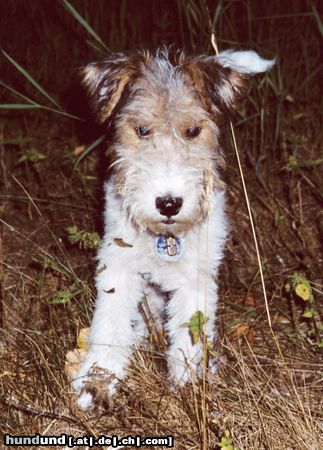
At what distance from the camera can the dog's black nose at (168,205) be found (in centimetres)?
322

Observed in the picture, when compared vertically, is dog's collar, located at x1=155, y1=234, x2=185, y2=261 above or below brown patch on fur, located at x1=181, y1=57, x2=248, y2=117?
below

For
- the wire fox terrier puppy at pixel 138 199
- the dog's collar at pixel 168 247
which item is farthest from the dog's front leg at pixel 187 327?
the dog's collar at pixel 168 247

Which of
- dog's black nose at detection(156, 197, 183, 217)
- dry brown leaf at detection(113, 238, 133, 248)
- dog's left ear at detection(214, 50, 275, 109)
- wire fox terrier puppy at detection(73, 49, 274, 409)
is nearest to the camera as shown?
dog's black nose at detection(156, 197, 183, 217)

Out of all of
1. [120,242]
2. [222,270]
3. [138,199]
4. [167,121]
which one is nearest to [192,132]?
[167,121]

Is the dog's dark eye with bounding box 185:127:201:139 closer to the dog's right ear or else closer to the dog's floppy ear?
the dog's floppy ear

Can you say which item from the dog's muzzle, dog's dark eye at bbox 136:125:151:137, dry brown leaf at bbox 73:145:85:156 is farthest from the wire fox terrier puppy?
dry brown leaf at bbox 73:145:85:156

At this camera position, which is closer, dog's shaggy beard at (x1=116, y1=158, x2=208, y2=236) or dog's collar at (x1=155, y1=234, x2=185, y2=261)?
dog's shaggy beard at (x1=116, y1=158, x2=208, y2=236)

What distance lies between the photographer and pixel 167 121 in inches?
139

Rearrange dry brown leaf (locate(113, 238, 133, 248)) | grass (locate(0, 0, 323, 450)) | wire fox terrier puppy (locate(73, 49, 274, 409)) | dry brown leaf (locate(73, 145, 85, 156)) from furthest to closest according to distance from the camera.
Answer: dry brown leaf (locate(73, 145, 85, 156)) → dry brown leaf (locate(113, 238, 133, 248)) → wire fox terrier puppy (locate(73, 49, 274, 409)) → grass (locate(0, 0, 323, 450))

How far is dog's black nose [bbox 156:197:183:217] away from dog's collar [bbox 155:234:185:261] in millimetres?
489

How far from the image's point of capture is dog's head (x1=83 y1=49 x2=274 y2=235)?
3307mm

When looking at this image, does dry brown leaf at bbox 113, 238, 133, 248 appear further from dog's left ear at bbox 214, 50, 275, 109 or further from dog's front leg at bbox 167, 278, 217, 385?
dog's left ear at bbox 214, 50, 275, 109

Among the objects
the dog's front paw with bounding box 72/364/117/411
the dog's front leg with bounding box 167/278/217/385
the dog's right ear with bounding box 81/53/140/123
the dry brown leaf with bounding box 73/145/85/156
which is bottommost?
the dog's front paw with bounding box 72/364/117/411

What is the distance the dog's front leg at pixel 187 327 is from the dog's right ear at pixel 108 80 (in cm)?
114
